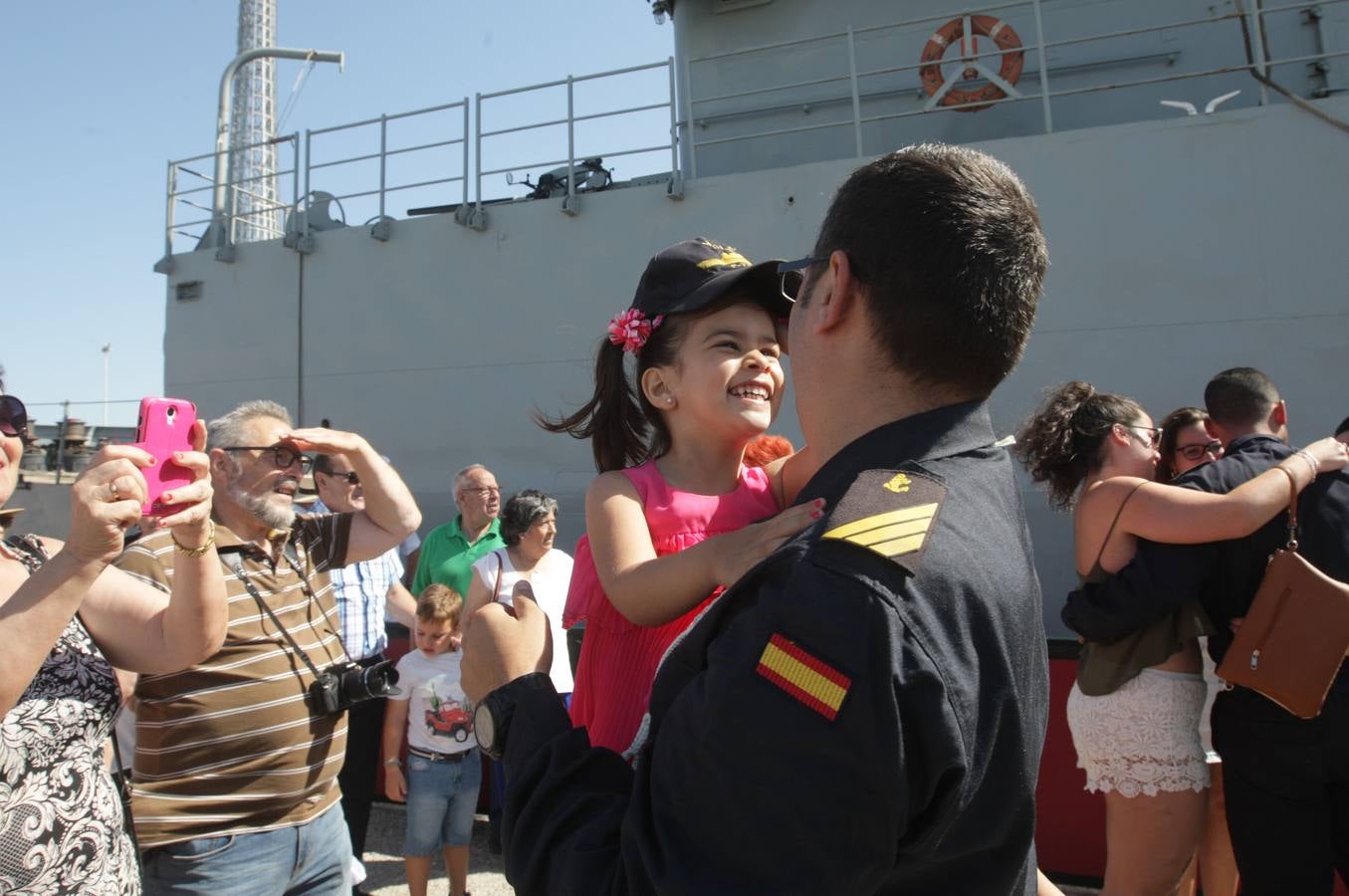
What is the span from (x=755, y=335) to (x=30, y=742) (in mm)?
1609

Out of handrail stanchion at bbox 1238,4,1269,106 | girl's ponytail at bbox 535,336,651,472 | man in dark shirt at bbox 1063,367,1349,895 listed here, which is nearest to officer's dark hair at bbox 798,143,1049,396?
girl's ponytail at bbox 535,336,651,472

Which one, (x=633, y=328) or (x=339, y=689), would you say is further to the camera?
(x=339, y=689)

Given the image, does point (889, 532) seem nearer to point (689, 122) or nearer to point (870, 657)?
point (870, 657)

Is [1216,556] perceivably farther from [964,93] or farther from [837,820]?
[964,93]

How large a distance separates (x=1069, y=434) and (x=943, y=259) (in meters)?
2.39

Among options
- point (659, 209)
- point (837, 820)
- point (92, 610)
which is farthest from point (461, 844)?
point (659, 209)

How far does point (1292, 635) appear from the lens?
8.26 ft

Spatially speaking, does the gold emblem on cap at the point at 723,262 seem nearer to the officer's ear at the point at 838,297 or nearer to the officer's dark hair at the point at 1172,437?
the officer's ear at the point at 838,297

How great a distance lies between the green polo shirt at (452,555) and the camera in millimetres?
4781

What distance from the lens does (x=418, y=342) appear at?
29.9ft

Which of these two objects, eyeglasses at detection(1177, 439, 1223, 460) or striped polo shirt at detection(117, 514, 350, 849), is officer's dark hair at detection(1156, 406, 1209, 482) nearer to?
eyeglasses at detection(1177, 439, 1223, 460)

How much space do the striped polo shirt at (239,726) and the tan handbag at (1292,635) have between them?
103 inches

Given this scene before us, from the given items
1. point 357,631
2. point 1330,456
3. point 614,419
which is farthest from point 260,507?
point 1330,456

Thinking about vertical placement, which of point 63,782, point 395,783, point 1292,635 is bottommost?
point 395,783
